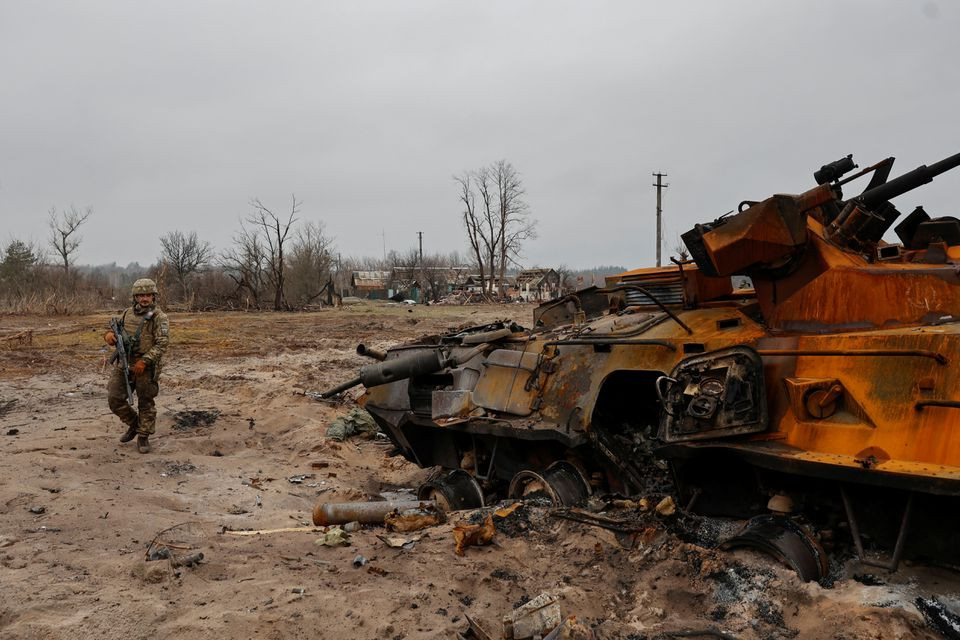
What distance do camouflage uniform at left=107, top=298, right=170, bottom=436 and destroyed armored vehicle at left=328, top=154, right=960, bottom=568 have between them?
3220 mm

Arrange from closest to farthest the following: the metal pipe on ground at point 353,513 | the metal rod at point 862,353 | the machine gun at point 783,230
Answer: the metal rod at point 862,353
the machine gun at point 783,230
the metal pipe on ground at point 353,513

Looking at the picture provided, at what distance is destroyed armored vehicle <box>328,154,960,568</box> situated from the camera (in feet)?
12.1

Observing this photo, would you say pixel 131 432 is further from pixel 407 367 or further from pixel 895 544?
pixel 895 544

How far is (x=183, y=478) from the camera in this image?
25.3 ft

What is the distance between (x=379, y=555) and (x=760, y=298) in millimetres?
3101

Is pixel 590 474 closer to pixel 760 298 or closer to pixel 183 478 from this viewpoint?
pixel 760 298

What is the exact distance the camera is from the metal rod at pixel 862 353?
3646 mm

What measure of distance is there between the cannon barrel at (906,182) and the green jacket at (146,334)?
286 inches

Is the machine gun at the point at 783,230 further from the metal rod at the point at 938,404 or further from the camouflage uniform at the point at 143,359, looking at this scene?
the camouflage uniform at the point at 143,359

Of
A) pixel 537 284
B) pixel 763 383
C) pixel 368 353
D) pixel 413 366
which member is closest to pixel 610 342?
pixel 763 383

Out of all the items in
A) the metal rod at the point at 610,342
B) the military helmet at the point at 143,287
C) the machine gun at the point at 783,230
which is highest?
the machine gun at the point at 783,230

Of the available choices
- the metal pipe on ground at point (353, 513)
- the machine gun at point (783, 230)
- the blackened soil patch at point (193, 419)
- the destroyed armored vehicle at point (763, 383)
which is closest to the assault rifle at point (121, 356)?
the blackened soil patch at point (193, 419)

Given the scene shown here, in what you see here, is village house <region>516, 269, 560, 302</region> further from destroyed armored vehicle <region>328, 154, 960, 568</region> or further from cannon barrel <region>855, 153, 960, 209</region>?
cannon barrel <region>855, 153, 960, 209</region>

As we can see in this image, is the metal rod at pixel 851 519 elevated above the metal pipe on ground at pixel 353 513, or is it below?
above
